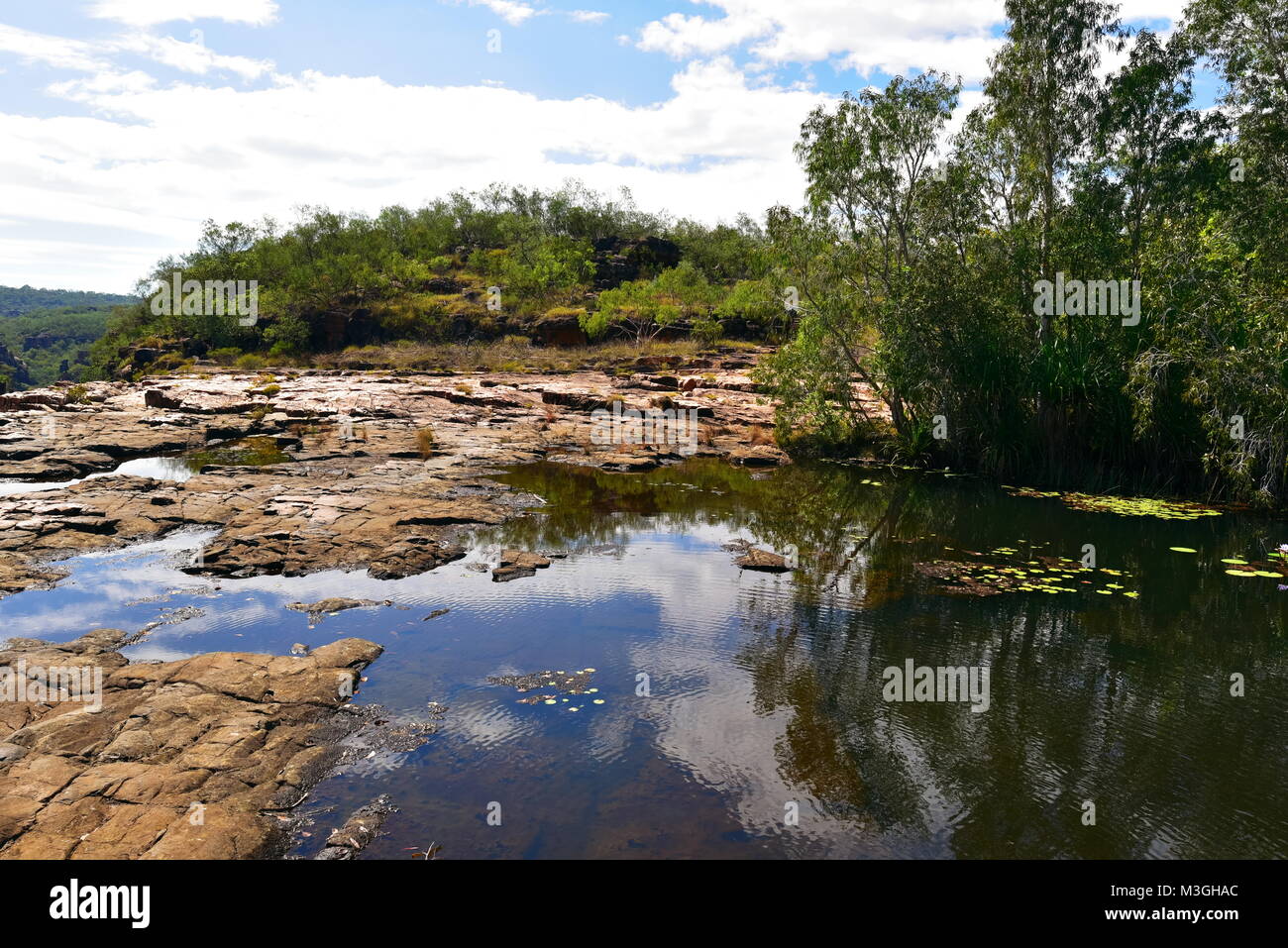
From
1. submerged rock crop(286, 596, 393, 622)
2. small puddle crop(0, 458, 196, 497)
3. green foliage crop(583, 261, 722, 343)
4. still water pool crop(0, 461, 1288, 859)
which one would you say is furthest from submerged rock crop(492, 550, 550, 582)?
green foliage crop(583, 261, 722, 343)

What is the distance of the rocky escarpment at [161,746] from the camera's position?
20.5 feet

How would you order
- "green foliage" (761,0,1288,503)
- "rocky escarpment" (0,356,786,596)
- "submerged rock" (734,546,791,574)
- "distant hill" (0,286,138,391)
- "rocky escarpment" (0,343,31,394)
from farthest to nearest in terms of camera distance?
"distant hill" (0,286,138,391) → "rocky escarpment" (0,343,31,394) → "green foliage" (761,0,1288,503) → "rocky escarpment" (0,356,786,596) → "submerged rock" (734,546,791,574)

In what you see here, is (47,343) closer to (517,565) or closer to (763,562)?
(517,565)

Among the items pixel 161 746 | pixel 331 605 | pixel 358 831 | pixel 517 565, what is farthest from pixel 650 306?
pixel 358 831

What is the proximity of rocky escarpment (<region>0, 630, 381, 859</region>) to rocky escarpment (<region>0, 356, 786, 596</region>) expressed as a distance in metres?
4.49

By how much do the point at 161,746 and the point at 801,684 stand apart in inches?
284

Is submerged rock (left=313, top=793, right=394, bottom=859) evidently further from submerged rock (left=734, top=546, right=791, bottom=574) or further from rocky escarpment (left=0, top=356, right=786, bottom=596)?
submerged rock (left=734, top=546, right=791, bottom=574)

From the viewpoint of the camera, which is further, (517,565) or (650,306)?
(650,306)

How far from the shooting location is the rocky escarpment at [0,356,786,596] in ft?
49.2

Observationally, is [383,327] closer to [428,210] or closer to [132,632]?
[428,210]

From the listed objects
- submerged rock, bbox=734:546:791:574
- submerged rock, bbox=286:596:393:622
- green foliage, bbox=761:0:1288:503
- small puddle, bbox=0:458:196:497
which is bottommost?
submerged rock, bbox=286:596:393:622

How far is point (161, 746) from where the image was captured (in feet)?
24.9
